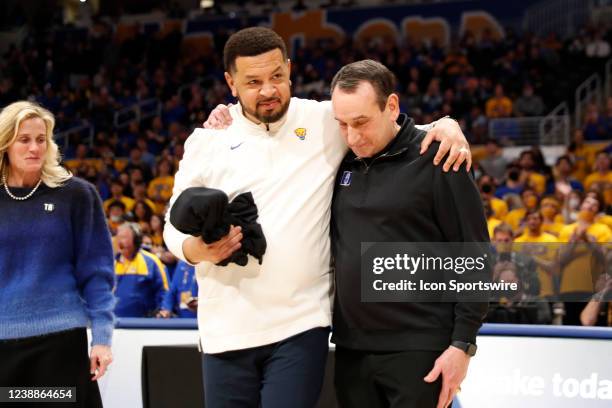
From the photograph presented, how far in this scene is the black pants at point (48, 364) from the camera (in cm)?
318

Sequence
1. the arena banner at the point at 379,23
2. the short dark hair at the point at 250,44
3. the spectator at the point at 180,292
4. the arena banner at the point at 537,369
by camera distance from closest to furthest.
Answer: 1. the short dark hair at the point at 250,44
2. the arena banner at the point at 537,369
3. the spectator at the point at 180,292
4. the arena banner at the point at 379,23

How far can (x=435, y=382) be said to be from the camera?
8.46 feet

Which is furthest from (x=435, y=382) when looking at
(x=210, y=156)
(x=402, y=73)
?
(x=402, y=73)

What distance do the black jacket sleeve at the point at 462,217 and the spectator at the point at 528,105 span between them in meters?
11.8

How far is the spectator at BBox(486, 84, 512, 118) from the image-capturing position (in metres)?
13.8

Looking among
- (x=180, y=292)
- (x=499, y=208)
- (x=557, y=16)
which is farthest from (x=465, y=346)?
(x=557, y=16)

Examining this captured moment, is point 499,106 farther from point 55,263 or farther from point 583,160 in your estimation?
point 55,263

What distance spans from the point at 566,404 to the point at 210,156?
96.7 inches

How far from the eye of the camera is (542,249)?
660cm

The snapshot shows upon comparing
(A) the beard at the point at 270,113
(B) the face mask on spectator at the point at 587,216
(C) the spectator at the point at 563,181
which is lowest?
(B) the face mask on spectator at the point at 587,216

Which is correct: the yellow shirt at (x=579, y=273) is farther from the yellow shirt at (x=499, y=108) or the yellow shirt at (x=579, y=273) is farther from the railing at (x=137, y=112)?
the railing at (x=137, y=112)

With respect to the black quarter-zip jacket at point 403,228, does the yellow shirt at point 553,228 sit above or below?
below

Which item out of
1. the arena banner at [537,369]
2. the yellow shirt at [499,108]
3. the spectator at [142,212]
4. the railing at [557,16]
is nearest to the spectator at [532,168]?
the yellow shirt at [499,108]

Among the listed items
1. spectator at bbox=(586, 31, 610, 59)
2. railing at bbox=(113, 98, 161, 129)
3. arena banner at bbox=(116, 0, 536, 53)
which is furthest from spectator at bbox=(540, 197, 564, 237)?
railing at bbox=(113, 98, 161, 129)
